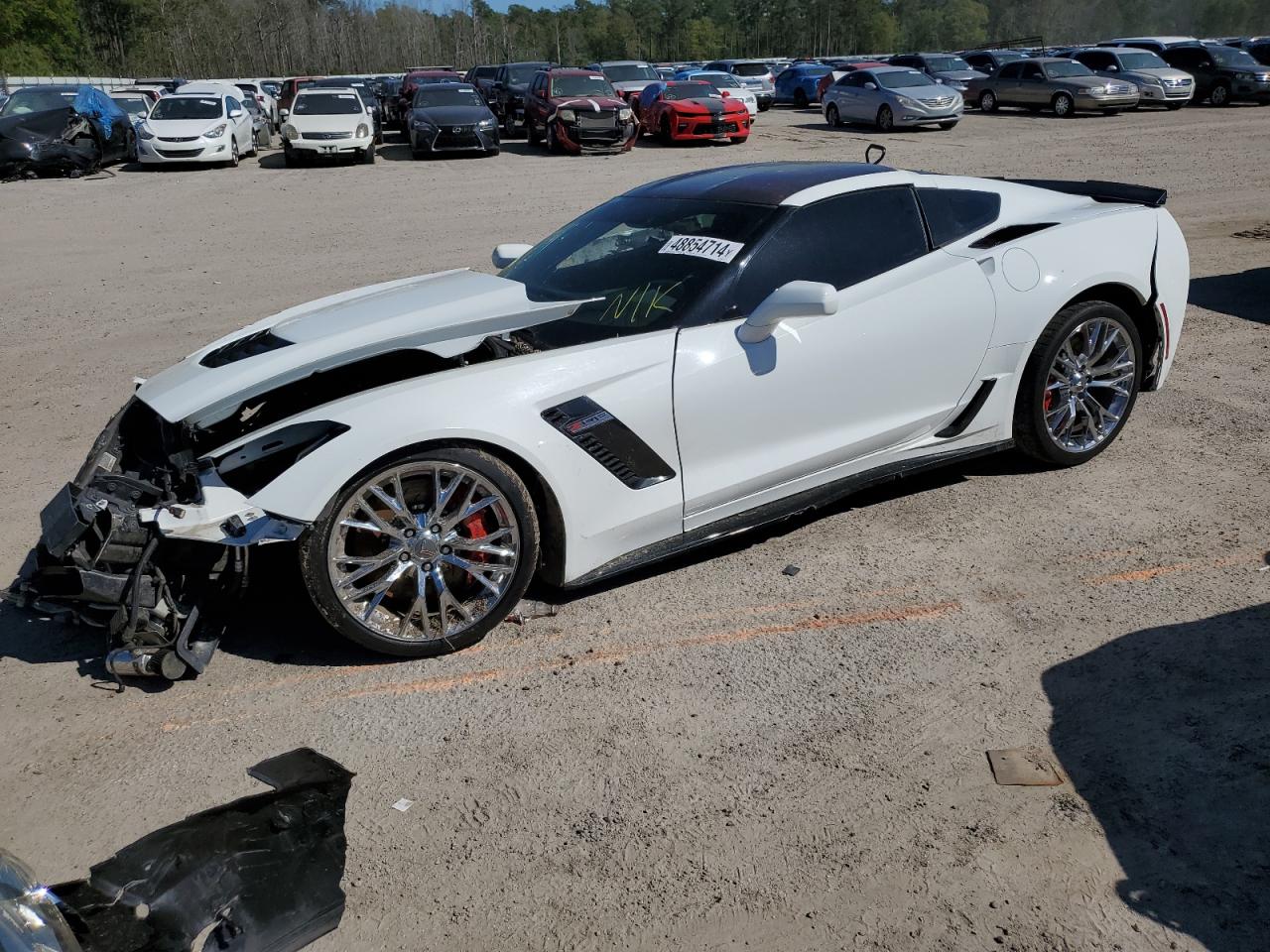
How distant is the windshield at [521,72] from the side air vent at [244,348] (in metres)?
25.7

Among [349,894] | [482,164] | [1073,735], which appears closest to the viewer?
[349,894]

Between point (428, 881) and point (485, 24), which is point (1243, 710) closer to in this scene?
point (428, 881)

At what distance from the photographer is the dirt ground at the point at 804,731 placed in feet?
9.29

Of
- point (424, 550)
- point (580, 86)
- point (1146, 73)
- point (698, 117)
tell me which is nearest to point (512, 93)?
point (580, 86)

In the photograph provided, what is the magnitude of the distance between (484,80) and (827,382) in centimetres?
3126

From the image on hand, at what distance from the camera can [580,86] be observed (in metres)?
24.5

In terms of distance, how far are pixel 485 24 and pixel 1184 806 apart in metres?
106

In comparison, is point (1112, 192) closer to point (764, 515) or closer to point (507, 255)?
point (764, 515)

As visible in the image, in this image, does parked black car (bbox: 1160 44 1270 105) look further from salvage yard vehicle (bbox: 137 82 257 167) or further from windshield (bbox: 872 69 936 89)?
salvage yard vehicle (bbox: 137 82 257 167)

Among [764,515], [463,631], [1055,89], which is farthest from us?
[1055,89]

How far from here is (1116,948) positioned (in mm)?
2629

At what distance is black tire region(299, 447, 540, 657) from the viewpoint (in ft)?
12.2

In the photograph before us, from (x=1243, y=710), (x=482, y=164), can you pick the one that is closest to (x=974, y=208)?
(x=1243, y=710)

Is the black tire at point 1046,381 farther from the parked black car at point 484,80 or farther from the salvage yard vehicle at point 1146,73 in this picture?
the parked black car at point 484,80
